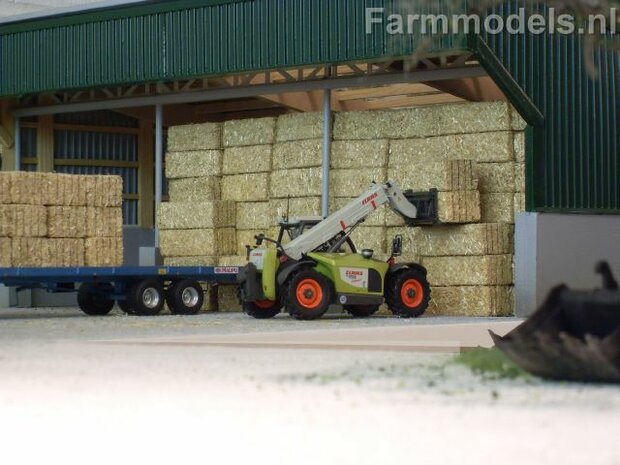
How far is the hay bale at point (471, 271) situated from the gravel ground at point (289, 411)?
9723 mm

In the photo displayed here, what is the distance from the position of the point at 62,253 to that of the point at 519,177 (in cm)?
839

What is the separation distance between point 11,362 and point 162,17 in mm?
14542

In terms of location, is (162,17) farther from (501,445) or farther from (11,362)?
(501,445)

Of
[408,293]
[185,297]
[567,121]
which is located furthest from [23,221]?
[567,121]

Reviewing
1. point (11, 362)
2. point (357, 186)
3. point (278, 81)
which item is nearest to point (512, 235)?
point (357, 186)

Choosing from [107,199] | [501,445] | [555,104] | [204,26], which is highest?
[204,26]

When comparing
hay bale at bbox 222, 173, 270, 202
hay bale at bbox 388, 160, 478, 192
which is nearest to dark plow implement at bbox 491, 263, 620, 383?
hay bale at bbox 388, 160, 478, 192

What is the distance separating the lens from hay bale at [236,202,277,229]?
26.1m

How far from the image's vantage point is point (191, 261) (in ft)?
86.6

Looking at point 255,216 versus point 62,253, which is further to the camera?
point 255,216

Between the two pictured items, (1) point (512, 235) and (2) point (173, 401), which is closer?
(2) point (173, 401)

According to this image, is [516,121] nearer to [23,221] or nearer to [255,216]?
[255,216]

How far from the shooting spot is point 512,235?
922 inches

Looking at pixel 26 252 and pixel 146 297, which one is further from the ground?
pixel 26 252
